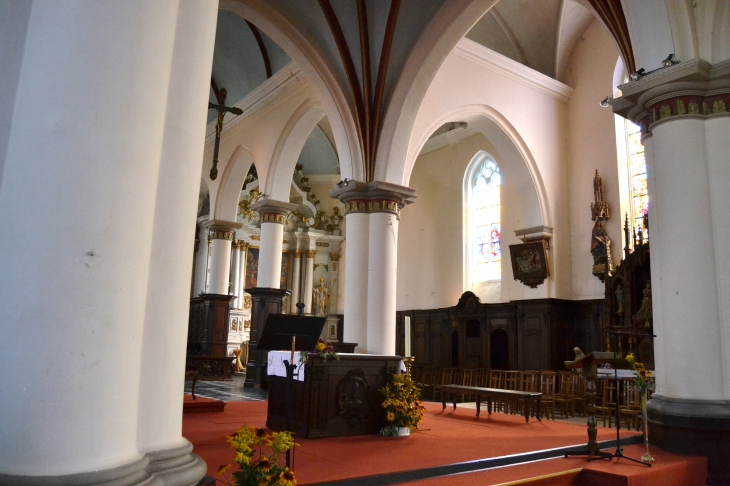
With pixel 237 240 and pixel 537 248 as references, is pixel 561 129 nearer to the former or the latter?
pixel 537 248

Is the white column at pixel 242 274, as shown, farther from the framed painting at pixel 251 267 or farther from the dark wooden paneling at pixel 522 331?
the dark wooden paneling at pixel 522 331

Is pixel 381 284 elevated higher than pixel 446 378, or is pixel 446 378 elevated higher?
pixel 381 284

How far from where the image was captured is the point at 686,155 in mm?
6023

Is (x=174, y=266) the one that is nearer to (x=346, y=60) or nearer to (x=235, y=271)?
(x=346, y=60)

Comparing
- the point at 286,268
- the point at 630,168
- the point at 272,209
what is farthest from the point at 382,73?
the point at 286,268

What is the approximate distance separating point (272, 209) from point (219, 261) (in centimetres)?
284

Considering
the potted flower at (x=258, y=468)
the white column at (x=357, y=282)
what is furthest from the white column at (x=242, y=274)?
the potted flower at (x=258, y=468)

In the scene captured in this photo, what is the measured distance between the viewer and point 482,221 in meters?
16.5

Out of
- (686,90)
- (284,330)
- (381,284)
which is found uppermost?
(686,90)

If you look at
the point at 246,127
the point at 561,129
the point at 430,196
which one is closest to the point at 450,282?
the point at 430,196

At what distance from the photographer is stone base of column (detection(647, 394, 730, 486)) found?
5.54 metres

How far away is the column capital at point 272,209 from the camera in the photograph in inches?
531

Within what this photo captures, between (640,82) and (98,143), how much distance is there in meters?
5.71

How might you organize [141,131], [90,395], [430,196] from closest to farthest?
[90,395] < [141,131] < [430,196]
